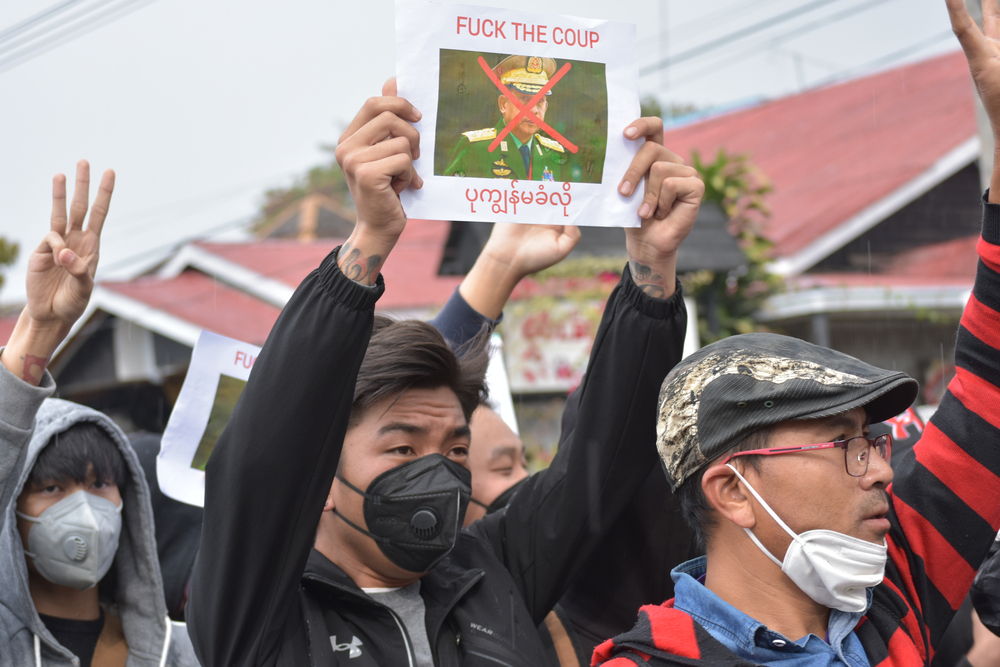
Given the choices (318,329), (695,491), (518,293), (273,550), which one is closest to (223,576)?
(273,550)

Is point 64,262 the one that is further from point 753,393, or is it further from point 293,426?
point 753,393

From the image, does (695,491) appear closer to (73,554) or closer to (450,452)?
(450,452)

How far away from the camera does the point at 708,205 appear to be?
9164 mm

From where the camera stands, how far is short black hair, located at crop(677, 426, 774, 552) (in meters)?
1.75

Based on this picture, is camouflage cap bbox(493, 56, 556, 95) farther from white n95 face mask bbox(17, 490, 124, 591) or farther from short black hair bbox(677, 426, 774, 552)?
white n95 face mask bbox(17, 490, 124, 591)

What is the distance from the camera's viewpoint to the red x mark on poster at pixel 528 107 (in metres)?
1.99

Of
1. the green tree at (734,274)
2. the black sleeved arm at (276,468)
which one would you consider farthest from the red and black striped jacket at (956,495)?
the green tree at (734,274)

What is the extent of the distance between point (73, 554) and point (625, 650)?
1.93m

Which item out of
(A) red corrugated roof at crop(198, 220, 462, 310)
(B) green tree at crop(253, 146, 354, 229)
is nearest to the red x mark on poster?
(A) red corrugated roof at crop(198, 220, 462, 310)

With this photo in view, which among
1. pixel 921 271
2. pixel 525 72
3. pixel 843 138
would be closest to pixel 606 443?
pixel 525 72

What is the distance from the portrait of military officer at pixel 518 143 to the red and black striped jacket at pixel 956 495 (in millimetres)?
956

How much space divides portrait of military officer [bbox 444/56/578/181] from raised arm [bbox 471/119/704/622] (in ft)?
0.90

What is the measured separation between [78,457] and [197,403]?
1.36ft

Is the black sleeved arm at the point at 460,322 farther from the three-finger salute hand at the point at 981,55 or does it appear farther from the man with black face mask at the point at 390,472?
the three-finger salute hand at the point at 981,55
